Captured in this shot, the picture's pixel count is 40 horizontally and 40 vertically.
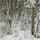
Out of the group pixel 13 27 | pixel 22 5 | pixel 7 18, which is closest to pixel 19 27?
pixel 13 27

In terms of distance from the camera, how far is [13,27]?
280 cm

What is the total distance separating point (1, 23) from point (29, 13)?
2.33 ft

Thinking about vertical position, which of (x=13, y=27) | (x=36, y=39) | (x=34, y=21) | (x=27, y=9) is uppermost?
(x=27, y=9)

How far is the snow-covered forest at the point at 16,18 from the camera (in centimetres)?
270

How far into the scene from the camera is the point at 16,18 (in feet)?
9.32

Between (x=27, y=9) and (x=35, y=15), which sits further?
(x=27, y=9)

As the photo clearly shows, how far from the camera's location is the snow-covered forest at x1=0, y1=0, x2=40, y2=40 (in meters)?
2.70

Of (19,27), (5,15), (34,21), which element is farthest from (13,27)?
(34,21)

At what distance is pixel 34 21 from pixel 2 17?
2.58ft

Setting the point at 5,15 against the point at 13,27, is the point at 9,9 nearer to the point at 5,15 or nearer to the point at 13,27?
the point at 5,15

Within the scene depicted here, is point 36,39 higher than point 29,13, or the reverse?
point 29,13

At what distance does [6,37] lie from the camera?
2.63m

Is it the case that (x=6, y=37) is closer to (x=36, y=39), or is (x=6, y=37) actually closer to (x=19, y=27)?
(x=19, y=27)

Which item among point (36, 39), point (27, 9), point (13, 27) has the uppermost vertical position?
point (27, 9)
